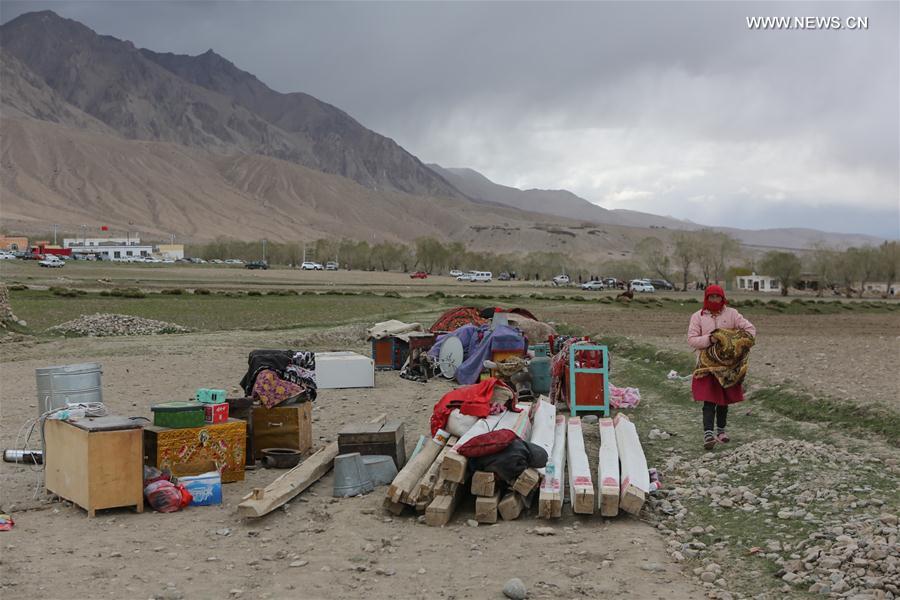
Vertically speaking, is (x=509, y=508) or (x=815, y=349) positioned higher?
(x=815, y=349)

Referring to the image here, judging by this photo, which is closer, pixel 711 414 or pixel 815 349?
pixel 711 414

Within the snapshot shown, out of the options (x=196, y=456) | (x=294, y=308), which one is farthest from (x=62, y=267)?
(x=196, y=456)

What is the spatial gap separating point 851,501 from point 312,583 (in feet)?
15.1

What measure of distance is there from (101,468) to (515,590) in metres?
4.10

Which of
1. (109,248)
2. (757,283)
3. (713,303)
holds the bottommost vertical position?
(757,283)

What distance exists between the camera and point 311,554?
6.91 meters

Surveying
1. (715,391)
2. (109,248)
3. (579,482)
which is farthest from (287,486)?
(109,248)

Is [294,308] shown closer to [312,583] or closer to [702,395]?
[702,395]

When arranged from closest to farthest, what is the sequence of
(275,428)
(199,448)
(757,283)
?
(199,448), (275,428), (757,283)

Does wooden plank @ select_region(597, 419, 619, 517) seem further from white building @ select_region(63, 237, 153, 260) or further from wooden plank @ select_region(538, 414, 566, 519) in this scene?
white building @ select_region(63, 237, 153, 260)

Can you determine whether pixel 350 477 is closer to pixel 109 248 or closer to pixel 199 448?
pixel 199 448

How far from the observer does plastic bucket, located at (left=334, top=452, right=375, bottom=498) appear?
8656 millimetres

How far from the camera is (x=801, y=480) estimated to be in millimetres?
8273

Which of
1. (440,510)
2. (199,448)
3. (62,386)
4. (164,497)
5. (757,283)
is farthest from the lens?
(757,283)
